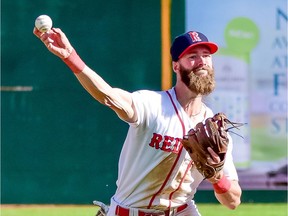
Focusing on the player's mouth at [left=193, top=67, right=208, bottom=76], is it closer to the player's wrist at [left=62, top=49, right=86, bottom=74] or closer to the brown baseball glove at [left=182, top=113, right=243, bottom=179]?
the brown baseball glove at [left=182, top=113, right=243, bottom=179]

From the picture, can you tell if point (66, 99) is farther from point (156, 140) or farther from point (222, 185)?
point (222, 185)

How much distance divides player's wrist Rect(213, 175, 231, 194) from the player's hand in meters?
1.11

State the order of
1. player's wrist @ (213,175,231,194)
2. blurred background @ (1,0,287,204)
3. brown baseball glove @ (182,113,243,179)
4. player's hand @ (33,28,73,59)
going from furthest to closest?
blurred background @ (1,0,287,204) → player's wrist @ (213,175,231,194) → brown baseball glove @ (182,113,243,179) → player's hand @ (33,28,73,59)

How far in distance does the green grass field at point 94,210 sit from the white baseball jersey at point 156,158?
15.0 ft

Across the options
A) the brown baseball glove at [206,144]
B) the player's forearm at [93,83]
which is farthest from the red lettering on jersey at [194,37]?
the player's forearm at [93,83]

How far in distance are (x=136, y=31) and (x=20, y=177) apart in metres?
2.28

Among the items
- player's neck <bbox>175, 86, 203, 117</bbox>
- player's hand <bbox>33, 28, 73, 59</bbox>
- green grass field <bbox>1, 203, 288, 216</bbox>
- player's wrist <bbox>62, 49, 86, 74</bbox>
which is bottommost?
green grass field <bbox>1, 203, 288, 216</bbox>

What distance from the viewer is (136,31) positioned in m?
10.8

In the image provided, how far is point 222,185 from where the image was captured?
4.90 m

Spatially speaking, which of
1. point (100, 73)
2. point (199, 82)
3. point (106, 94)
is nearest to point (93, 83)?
point (106, 94)

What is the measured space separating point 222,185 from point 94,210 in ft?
17.6

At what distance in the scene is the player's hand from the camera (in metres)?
4.48

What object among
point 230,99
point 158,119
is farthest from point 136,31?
point 158,119

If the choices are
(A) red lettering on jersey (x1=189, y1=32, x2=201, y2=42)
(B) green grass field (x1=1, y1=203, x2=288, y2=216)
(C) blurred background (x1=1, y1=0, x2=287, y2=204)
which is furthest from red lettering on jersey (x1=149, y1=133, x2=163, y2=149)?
(C) blurred background (x1=1, y1=0, x2=287, y2=204)
